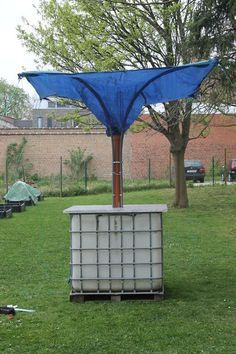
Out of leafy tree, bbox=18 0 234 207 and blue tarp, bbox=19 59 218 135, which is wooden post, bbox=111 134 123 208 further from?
leafy tree, bbox=18 0 234 207

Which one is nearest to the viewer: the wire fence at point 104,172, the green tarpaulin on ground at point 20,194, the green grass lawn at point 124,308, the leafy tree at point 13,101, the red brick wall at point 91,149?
the green grass lawn at point 124,308

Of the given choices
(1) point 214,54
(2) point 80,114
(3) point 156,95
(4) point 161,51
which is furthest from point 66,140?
(3) point 156,95

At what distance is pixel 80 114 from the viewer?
20219 mm

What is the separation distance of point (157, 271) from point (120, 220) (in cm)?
77

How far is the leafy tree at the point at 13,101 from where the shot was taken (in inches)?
2931

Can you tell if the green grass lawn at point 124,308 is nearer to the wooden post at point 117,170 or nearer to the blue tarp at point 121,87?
the wooden post at point 117,170

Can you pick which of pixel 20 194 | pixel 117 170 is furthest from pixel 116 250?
pixel 20 194

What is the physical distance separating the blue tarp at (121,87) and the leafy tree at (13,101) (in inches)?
2629

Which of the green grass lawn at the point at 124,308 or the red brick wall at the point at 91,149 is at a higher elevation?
the red brick wall at the point at 91,149

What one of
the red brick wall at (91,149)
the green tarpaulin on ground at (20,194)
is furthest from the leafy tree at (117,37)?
the red brick wall at (91,149)

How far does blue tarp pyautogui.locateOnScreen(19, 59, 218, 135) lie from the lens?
23.4ft

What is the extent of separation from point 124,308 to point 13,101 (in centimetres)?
7193

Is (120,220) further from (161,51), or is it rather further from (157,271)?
(161,51)

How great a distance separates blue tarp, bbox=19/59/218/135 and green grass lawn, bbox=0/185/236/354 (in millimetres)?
2431
